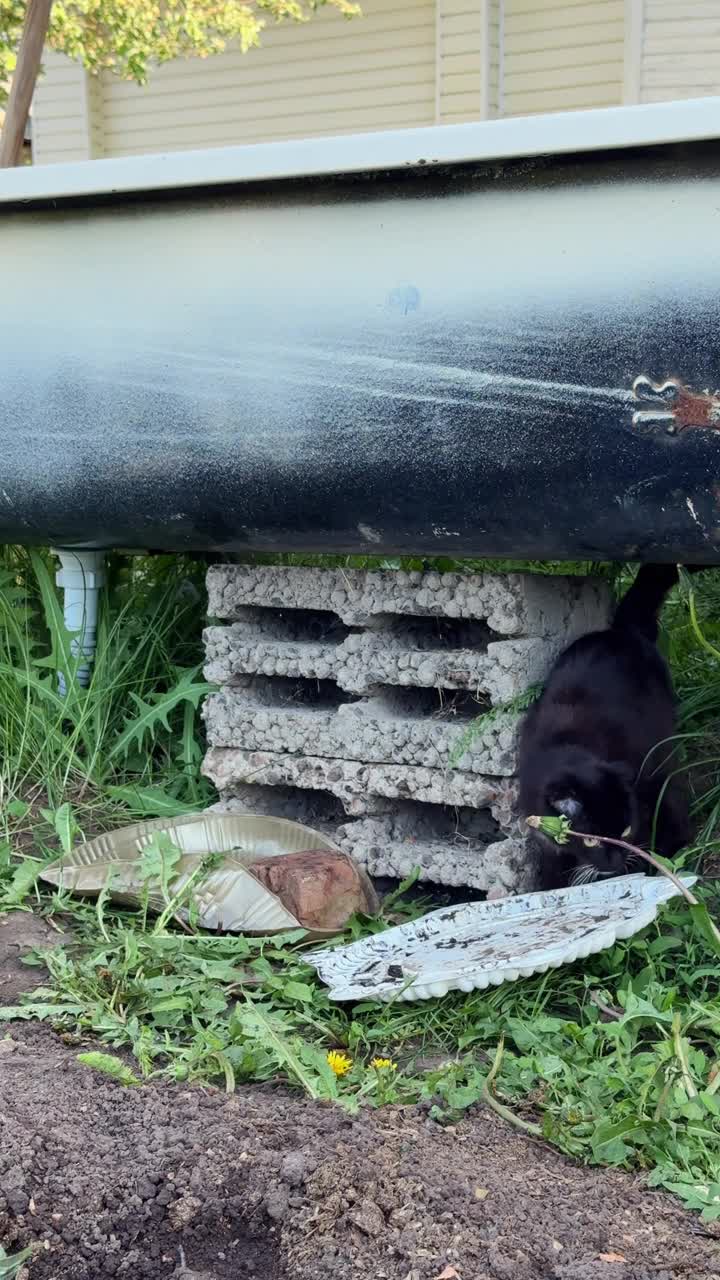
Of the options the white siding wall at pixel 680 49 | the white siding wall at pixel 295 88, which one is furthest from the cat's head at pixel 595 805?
the white siding wall at pixel 295 88

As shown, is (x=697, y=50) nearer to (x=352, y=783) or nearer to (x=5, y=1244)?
(x=352, y=783)

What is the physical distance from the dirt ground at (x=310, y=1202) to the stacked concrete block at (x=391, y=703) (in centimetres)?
78

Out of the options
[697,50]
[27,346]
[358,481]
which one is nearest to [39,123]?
[697,50]

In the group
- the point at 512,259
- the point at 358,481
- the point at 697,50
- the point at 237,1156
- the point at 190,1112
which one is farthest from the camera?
the point at 697,50

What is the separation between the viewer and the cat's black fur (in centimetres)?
209

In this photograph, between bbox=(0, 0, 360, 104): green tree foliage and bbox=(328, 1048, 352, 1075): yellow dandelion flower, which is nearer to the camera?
bbox=(328, 1048, 352, 1075): yellow dandelion flower

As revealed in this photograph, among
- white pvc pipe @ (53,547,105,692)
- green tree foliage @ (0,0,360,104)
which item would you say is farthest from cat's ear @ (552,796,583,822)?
green tree foliage @ (0,0,360,104)

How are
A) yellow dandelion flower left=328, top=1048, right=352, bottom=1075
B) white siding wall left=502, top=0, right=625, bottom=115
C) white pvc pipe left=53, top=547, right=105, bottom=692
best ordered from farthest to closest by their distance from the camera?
white siding wall left=502, top=0, right=625, bottom=115
white pvc pipe left=53, top=547, right=105, bottom=692
yellow dandelion flower left=328, top=1048, right=352, bottom=1075

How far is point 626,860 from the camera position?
2105 millimetres

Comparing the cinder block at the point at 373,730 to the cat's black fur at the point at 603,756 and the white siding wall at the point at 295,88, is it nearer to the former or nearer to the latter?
the cat's black fur at the point at 603,756

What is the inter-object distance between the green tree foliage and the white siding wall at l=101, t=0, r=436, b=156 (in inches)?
25.4

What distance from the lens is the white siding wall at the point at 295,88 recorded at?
20.9ft

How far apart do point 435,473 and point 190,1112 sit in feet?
3.36

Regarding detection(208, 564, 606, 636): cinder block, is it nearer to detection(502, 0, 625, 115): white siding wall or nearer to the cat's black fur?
the cat's black fur
